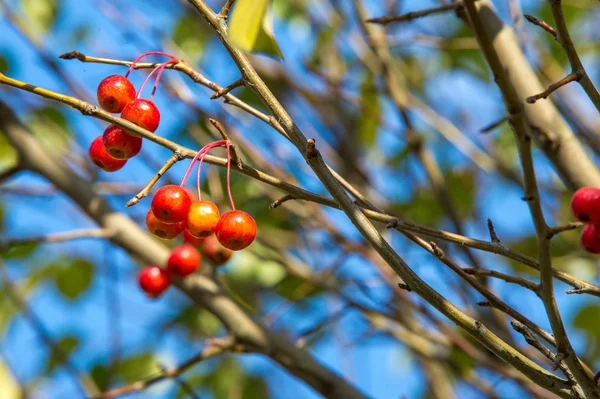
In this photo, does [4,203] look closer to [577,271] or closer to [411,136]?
[411,136]

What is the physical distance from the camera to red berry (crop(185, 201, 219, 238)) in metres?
1.47

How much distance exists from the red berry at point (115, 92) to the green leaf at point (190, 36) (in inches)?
77.7

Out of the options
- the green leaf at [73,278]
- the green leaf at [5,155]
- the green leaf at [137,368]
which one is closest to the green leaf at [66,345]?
the green leaf at [73,278]

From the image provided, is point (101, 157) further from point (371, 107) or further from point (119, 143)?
point (371, 107)

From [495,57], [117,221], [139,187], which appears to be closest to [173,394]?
[139,187]

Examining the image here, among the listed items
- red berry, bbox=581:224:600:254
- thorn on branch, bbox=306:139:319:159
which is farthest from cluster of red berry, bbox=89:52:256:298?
red berry, bbox=581:224:600:254

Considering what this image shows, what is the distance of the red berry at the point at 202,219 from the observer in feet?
4.81

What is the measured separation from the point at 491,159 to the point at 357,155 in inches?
27.6

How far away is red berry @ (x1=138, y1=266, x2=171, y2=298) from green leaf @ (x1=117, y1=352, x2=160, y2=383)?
84 cm

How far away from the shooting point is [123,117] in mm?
1401

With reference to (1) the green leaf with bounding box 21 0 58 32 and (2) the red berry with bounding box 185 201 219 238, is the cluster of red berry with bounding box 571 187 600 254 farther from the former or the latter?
(1) the green leaf with bounding box 21 0 58 32

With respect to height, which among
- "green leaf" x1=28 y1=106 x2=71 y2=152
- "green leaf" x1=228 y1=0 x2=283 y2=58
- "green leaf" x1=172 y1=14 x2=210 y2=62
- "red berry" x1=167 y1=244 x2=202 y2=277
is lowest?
"red berry" x1=167 y1=244 x2=202 y2=277

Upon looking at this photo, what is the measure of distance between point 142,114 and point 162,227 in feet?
1.05

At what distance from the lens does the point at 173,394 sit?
329cm
